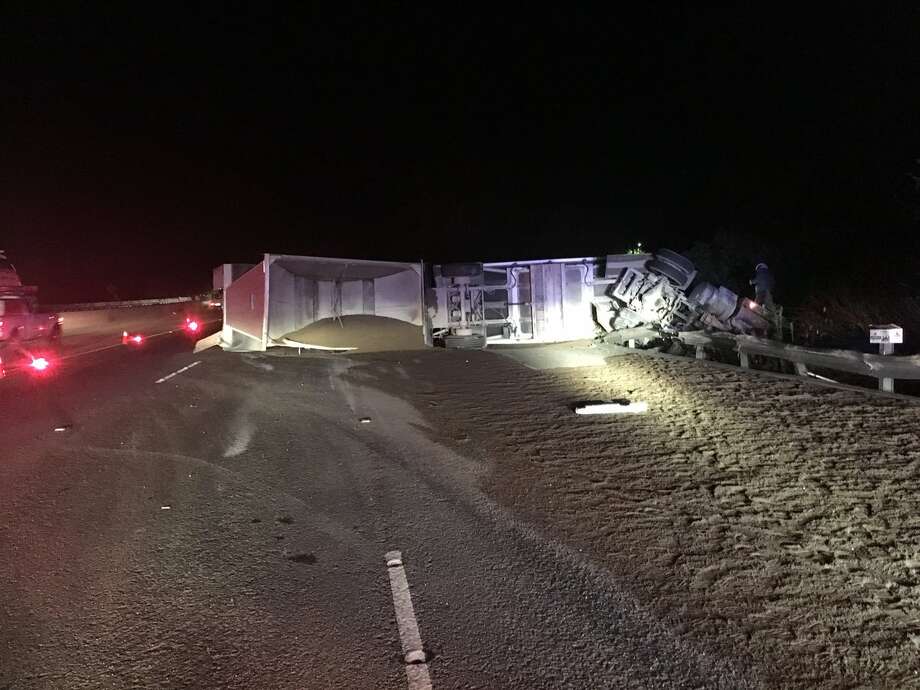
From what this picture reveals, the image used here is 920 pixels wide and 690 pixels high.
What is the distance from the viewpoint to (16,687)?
11.5 feet

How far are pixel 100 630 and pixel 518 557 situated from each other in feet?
9.24

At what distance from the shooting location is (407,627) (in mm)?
4055

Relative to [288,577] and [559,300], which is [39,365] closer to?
[559,300]

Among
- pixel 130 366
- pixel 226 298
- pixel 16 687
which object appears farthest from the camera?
pixel 226 298

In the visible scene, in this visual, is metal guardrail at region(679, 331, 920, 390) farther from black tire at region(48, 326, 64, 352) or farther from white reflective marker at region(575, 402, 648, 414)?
black tire at region(48, 326, 64, 352)

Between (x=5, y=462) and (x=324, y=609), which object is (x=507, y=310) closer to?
(x=5, y=462)

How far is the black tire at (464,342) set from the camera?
62.3 feet

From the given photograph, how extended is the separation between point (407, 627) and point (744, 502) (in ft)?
11.7

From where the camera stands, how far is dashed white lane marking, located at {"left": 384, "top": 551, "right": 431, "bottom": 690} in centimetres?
356

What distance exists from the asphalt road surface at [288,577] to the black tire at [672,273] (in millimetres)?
10647

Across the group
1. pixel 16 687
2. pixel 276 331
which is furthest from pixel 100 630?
pixel 276 331

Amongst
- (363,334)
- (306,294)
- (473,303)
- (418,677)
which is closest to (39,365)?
(306,294)

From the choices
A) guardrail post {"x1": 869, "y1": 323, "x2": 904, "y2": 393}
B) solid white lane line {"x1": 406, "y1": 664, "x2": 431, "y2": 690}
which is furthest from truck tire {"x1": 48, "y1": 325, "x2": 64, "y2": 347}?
guardrail post {"x1": 869, "y1": 323, "x2": 904, "y2": 393}

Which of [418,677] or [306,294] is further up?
[306,294]
